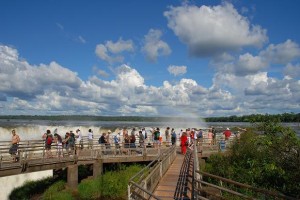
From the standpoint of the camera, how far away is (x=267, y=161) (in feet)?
53.9

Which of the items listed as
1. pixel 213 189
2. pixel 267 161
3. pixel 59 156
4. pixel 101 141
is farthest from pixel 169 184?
pixel 101 141

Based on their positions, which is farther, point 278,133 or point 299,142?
point 278,133

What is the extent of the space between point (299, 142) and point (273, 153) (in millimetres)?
1581

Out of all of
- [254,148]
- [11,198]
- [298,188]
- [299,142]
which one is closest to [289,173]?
[298,188]

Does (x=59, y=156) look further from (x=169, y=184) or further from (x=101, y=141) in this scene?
(x=169, y=184)

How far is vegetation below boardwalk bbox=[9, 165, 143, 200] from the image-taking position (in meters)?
19.5

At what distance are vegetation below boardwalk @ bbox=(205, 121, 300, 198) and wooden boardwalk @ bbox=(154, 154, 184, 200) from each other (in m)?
3.53

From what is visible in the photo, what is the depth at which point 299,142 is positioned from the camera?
1221 cm

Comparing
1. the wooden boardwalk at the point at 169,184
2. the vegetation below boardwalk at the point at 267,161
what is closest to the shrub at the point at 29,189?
the wooden boardwalk at the point at 169,184

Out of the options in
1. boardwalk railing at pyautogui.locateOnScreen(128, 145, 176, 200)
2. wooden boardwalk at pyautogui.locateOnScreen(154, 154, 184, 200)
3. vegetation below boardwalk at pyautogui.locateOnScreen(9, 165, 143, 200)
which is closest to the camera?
boardwalk railing at pyautogui.locateOnScreen(128, 145, 176, 200)

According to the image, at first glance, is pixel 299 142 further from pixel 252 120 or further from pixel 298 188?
pixel 298 188

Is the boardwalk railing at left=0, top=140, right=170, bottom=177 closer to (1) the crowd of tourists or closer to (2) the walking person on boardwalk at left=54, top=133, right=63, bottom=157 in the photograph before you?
(2) the walking person on boardwalk at left=54, top=133, right=63, bottom=157

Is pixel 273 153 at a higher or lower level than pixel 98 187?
higher

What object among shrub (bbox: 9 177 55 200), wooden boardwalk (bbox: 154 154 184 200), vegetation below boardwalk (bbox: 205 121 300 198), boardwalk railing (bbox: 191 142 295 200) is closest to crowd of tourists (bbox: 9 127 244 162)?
shrub (bbox: 9 177 55 200)
